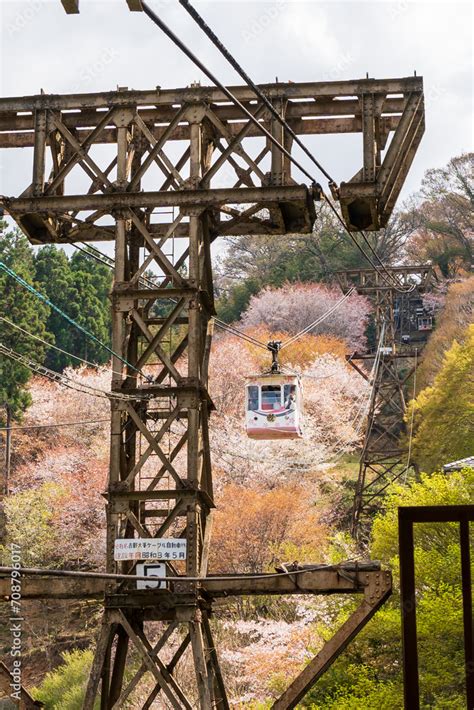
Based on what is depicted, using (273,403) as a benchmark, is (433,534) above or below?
below

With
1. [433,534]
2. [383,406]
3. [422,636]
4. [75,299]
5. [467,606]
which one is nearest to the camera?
[467,606]

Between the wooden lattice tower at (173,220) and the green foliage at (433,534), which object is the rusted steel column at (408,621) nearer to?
the wooden lattice tower at (173,220)

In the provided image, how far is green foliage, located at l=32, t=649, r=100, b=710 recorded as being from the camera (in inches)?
1455

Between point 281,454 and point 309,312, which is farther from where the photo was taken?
point 309,312

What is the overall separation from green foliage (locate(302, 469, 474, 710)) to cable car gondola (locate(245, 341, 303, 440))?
6845 millimetres

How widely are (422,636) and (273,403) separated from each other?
7.79 metres

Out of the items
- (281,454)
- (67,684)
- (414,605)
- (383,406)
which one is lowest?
(67,684)

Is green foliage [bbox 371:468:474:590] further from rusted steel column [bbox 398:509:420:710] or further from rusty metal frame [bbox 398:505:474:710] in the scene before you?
rusty metal frame [bbox 398:505:474:710]

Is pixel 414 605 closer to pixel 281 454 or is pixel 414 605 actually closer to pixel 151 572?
pixel 151 572

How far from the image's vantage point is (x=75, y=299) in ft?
226

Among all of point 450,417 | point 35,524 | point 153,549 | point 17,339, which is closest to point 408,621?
point 153,549

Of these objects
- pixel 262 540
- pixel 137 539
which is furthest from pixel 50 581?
pixel 262 540

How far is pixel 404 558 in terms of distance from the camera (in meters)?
12.5

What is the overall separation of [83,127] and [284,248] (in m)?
63.1
